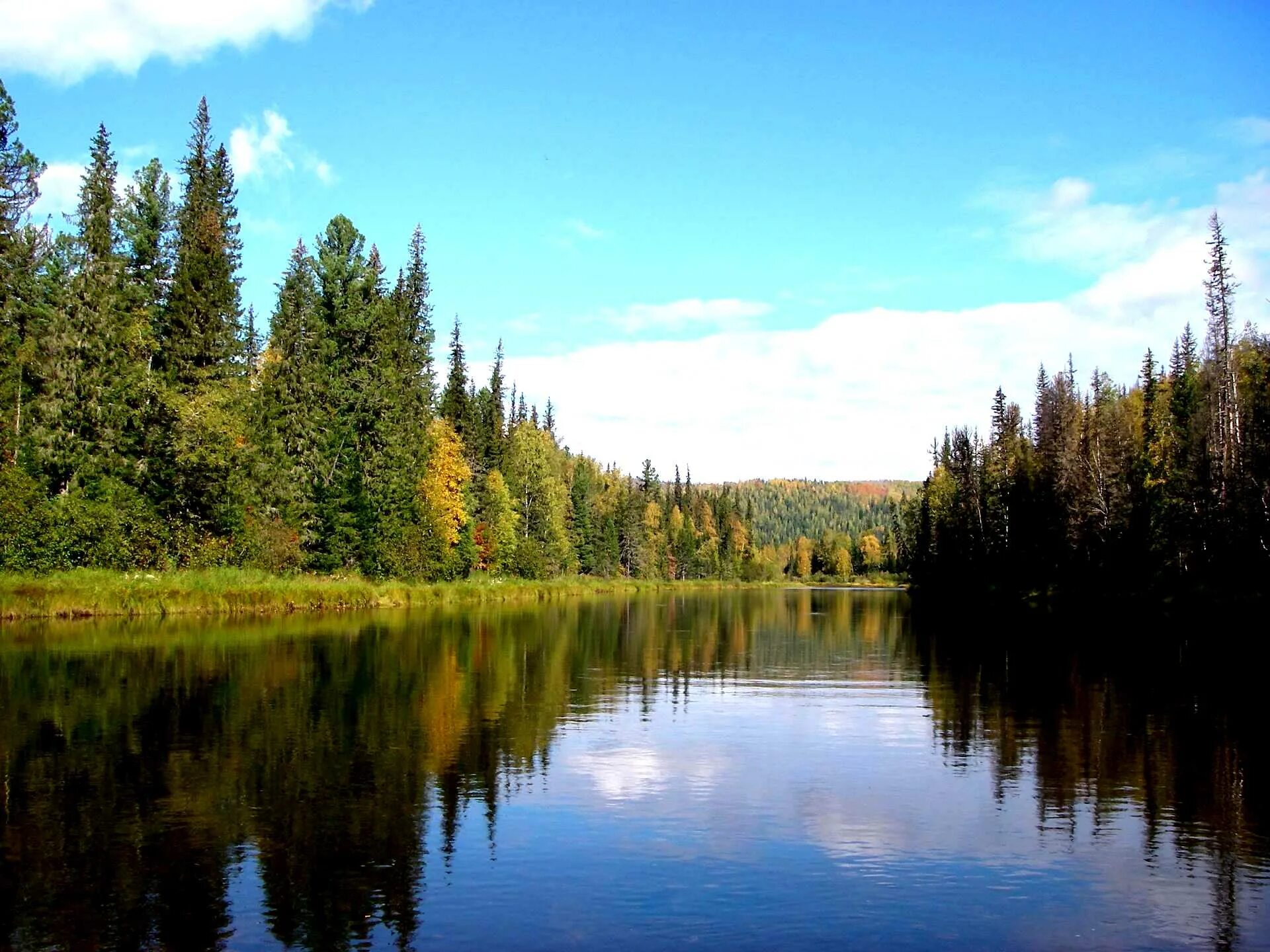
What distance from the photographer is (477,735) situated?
63.3 feet

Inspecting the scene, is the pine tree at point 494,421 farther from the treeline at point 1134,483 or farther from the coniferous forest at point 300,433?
the treeline at point 1134,483

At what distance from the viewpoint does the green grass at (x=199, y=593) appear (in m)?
42.5

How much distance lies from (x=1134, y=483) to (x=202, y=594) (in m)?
59.7

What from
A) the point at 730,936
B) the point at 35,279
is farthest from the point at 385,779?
the point at 35,279

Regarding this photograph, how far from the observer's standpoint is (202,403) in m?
52.1

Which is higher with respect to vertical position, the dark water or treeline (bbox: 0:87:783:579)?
treeline (bbox: 0:87:783:579)

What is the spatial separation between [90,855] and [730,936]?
7.25 metres

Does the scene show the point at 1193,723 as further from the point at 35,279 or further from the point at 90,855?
the point at 35,279

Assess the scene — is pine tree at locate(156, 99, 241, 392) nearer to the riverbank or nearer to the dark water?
the riverbank

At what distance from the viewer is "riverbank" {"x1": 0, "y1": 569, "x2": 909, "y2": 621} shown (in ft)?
139

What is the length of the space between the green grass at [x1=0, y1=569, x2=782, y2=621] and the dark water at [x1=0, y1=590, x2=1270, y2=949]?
13.4 metres

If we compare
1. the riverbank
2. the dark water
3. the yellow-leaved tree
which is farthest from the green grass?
the dark water

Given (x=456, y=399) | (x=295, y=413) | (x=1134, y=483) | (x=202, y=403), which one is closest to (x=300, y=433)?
(x=295, y=413)

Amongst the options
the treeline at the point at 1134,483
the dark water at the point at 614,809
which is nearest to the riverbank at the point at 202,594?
the dark water at the point at 614,809
